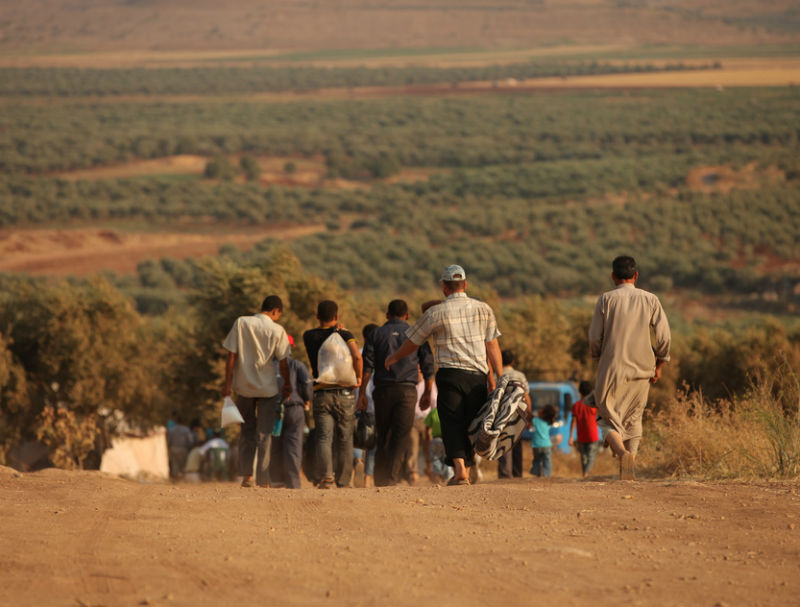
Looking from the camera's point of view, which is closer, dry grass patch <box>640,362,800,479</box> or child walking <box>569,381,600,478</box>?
dry grass patch <box>640,362,800,479</box>

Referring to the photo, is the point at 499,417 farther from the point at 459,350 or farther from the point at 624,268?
the point at 624,268

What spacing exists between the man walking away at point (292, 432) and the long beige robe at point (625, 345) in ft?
9.36

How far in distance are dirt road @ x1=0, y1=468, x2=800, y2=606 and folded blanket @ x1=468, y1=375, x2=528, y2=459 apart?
341 millimetres

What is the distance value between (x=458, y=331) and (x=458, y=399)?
511 millimetres

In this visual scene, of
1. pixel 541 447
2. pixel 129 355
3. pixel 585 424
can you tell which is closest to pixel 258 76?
pixel 129 355

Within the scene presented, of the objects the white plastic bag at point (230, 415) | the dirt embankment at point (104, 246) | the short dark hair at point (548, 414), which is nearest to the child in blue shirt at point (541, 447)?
the short dark hair at point (548, 414)

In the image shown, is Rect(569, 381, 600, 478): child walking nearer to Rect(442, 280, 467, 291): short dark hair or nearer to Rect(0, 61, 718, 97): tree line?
Rect(442, 280, 467, 291): short dark hair

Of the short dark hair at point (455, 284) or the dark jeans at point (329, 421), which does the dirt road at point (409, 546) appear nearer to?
the short dark hair at point (455, 284)

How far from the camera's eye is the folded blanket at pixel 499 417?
8562 millimetres

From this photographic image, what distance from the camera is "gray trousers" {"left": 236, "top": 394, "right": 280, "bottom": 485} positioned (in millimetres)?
10156

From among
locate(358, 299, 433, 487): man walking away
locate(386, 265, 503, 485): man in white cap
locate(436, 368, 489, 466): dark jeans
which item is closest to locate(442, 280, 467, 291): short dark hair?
locate(386, 265, 503, 485): man in white cap

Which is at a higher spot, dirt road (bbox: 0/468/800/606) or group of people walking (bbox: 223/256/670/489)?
group of people walking (bbox: 223/256/670/489)

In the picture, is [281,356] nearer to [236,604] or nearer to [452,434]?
[452,434]

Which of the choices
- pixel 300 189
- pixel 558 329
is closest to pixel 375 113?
pixel 300 189
